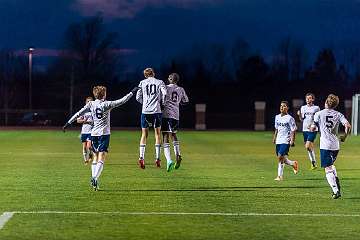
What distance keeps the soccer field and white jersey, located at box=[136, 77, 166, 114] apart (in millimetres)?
1641

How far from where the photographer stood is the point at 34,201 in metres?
14.4

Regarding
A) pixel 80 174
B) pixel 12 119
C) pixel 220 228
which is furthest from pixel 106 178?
pixel 12 119

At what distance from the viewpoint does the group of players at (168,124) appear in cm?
1535

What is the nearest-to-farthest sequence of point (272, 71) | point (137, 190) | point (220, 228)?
point (220, 228) < point (137, 190) < point (272, 71)

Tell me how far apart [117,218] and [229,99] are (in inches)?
3139

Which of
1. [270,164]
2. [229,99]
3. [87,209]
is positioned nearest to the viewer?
[87,209]

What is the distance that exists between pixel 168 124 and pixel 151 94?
1410 mm

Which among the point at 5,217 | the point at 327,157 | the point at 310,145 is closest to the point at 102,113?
the point at 5,217

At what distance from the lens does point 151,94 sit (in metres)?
19.4

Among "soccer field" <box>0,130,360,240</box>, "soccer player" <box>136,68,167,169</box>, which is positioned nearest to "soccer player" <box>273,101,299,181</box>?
"soccer field" <box>0,130,360,240</box>

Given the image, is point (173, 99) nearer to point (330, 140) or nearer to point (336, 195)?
point (330, 140)

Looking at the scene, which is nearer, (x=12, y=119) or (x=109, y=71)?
(x=12, y=119)

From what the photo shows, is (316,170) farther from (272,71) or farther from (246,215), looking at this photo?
(272,71)

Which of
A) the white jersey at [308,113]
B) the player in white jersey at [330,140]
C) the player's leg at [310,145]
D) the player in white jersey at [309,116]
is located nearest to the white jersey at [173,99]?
the player's leg at [310,145]
